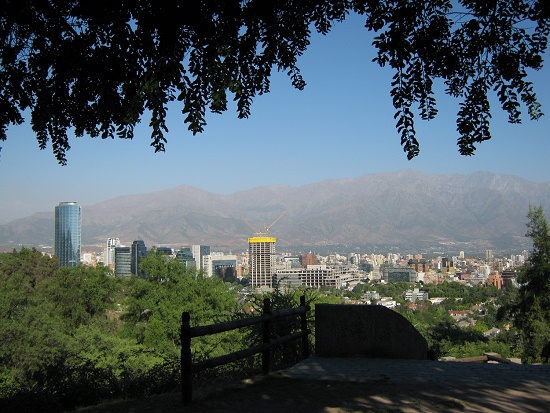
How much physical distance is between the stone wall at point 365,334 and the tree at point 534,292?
52.5 feet

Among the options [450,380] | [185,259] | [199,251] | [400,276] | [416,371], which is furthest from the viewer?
[199,251]

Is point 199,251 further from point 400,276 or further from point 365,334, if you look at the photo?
point 365,334

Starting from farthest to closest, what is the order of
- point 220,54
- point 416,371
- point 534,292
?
point 534,292, point 416,371, point 220,54

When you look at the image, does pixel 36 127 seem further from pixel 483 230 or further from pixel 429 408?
pixel 483 230

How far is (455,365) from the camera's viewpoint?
6766mm

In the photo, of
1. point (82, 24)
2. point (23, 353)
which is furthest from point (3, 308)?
point (82, 24)

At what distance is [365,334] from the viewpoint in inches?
291

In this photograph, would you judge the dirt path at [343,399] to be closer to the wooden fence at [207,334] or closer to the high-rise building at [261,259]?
the wooden fence at [207,334]

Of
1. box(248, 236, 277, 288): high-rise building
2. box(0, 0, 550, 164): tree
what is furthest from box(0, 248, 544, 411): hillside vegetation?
box(248, 236, 277, 288): high-rise building

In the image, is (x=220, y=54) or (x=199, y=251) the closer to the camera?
(x=220, y=54)

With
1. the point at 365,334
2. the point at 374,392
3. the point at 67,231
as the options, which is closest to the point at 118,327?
the point at 365,334

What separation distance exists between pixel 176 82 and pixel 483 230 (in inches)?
6843

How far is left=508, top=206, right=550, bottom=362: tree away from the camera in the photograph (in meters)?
21.7

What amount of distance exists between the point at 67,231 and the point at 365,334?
8363cm
